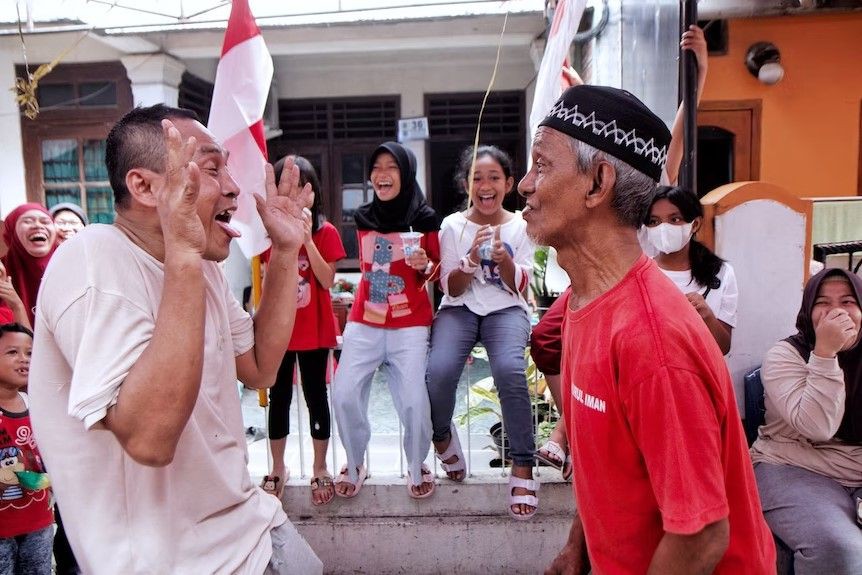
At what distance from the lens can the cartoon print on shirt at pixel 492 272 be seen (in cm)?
367

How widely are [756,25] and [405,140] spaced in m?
4.50

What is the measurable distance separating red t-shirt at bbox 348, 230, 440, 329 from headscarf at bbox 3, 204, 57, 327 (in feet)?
6.13

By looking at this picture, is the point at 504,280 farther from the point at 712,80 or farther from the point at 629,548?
the point at 712,80

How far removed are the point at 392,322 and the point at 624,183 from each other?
2358mm

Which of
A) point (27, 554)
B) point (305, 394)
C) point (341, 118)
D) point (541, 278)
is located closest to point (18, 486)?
point (27, 554)

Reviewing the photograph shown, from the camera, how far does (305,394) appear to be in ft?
12.4

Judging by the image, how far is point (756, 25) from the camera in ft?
24.4

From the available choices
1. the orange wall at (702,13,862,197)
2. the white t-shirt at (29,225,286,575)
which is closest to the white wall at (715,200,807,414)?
the white t-shirt at (29,225,286,575)

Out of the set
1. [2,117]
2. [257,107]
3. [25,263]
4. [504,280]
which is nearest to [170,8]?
[2,117]

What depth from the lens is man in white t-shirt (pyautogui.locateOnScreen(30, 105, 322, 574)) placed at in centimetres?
135

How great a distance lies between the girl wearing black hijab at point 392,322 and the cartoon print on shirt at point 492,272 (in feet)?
0.97

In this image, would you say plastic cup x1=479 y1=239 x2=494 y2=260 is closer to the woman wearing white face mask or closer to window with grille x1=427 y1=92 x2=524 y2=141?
the woman wearing white face mask

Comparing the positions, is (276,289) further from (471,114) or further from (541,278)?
(471,114)

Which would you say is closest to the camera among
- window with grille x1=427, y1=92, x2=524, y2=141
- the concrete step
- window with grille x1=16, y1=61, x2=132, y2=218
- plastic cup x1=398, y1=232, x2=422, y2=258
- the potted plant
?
plastic cup x1=398, y1=232, x2=422, y2=258
